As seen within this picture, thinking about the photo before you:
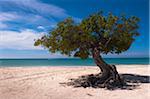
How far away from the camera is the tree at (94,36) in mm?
15547

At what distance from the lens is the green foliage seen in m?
15.5

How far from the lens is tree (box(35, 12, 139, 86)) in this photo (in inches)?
612

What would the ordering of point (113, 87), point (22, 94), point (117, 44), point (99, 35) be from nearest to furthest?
point (22, 94) < point (113, 87) < point (99, 35) < point (117, 44)

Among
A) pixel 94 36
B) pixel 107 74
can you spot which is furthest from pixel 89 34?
pixel 107 74

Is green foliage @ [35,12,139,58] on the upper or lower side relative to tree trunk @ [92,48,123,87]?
upper

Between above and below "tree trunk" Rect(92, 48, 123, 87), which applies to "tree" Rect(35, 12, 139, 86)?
above

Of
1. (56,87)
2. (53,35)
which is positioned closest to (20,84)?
(56,87)

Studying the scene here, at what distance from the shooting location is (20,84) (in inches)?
663

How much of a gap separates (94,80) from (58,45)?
3236 millimetres

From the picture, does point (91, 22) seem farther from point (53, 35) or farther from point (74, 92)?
point (74, 92)

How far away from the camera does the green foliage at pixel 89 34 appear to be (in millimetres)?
15531

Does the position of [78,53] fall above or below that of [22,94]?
above

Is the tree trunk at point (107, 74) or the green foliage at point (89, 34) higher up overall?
the green foliage at point (89, 34)

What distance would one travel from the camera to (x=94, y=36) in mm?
16281
